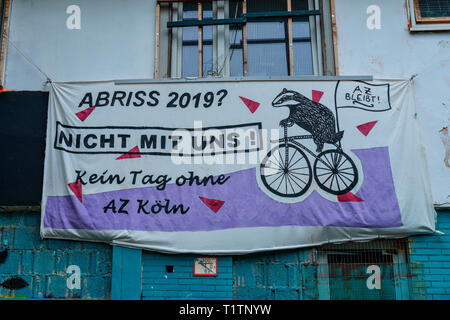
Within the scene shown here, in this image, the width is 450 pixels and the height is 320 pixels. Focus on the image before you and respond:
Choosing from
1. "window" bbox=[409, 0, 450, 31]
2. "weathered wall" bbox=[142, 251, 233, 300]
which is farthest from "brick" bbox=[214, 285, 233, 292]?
"window" bbox=[409, 0, 450, 31]

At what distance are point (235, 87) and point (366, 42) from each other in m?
2.18

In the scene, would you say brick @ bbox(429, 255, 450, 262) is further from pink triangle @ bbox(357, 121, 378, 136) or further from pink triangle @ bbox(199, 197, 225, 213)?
pink triangle @ bbox(199, 197, 225, 213)

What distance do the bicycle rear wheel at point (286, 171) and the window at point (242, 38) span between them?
1394mm

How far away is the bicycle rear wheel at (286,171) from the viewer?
639cm

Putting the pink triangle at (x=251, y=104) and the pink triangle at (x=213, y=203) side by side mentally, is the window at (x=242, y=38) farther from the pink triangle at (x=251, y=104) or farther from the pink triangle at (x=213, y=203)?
the pink triangle at (x=213, y=203)

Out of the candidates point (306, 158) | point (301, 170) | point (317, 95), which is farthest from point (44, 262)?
point (317, 95)

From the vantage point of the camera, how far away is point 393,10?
7.18 metres

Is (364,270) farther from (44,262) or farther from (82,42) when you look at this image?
(82,42)

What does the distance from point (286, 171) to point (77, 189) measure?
2960 millimetres

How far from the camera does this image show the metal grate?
23.6 ft

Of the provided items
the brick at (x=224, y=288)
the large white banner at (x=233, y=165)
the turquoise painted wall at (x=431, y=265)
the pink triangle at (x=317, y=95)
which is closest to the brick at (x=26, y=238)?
the large white banner at (x=233, y=165)

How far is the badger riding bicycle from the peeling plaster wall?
131 cm
